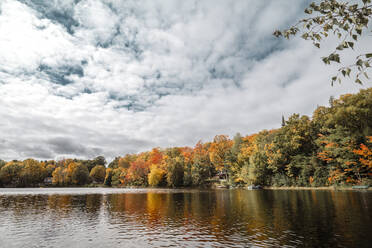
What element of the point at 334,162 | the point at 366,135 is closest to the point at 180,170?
the point at 334,162

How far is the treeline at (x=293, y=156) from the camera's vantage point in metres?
53.2

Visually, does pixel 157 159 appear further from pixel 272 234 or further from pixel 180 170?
pixel 272 234

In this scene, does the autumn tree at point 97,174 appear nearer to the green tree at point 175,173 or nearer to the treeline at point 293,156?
the treeline at point 293,156

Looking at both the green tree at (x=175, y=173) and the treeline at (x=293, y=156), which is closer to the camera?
the treeline at (x=293, y=156)

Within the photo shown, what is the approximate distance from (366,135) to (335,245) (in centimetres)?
5095

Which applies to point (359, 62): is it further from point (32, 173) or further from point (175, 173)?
point (32, 173)

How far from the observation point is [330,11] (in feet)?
22.0

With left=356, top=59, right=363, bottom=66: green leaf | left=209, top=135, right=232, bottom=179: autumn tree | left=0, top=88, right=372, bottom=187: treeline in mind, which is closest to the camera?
left=356, top=59, right=363, bottom=66: green leaf

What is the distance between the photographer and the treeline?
53.2m

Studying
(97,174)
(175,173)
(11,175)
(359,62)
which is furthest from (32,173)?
(359,62)

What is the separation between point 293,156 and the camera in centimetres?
7331

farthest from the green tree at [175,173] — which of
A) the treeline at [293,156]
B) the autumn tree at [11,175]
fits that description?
the autumn tree at [11,175]

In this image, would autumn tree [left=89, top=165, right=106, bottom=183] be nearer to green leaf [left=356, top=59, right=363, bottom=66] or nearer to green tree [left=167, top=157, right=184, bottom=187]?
green tree [left=167, top=157, right=184, bottom=187]

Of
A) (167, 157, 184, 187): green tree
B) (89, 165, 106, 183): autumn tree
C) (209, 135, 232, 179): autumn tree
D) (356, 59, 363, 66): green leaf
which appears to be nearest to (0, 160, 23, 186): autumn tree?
(89, 165, 106, 183): autumn tree
